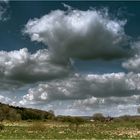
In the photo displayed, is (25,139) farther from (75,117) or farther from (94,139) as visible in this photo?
(75,117)

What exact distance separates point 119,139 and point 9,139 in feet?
34.9

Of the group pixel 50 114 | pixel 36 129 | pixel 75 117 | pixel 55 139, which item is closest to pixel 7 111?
pixel 50 114

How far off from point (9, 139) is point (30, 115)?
148 metres

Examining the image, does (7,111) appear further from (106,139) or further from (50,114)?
(106,139)

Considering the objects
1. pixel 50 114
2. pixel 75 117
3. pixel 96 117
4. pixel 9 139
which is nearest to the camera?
pixel 9 139

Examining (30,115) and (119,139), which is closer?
(119,139)

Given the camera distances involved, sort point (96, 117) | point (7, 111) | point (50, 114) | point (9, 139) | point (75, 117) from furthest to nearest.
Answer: point (50, 114)
point (7, 111)
point (96, 117)
point (75, 117)
point (9, 139)

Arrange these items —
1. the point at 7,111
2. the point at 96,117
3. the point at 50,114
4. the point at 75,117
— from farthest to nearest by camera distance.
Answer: the point at 50,114 → the point at 7,111 → the point at 96,117 → the point at 75,117

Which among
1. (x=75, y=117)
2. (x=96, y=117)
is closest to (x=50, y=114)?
(x=96, y=117)

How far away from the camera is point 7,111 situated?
15212 cm

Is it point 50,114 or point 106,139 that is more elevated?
point 50,114

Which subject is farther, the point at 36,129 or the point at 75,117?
the point at 75,117

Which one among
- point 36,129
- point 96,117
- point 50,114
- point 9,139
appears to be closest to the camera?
point 9,139

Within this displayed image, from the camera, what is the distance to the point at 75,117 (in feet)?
Answer: 370
